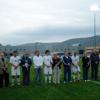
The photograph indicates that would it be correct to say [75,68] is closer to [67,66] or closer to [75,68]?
[75,68]

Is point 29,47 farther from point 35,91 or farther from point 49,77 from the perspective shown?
point 35,91

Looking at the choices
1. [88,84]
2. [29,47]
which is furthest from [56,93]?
[29,47]

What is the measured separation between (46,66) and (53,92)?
14.9 ft

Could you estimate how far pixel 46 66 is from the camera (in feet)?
76.4

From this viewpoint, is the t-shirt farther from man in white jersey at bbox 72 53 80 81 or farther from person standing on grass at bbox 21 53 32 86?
man in white jersey at bbox 72 53 80 81

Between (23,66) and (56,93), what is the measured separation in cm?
454

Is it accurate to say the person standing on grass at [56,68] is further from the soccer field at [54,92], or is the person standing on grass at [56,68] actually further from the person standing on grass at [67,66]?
the soccer field at [54,92]

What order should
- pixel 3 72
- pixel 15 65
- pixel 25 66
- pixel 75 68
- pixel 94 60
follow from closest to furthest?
pixel 3 72
pixel 15 65
pixel 25 66
pixel 75 68
pixel 94 60

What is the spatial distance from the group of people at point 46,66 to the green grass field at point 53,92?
1.26 meters

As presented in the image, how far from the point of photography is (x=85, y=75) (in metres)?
24.3

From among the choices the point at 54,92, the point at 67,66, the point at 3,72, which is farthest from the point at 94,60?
the point at 54,92

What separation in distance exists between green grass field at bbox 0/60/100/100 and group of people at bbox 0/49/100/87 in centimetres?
126

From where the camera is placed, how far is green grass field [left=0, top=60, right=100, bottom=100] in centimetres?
1742

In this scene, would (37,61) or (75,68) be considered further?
(75,68)
